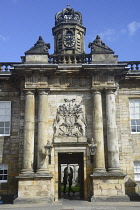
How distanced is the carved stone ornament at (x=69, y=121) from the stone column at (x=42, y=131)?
0.70 m

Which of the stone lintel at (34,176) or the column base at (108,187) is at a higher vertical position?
the stone lintel at (34,176)

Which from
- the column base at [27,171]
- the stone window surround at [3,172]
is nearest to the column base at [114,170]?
the column base at [27,171]

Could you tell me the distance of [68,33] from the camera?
82.9ft

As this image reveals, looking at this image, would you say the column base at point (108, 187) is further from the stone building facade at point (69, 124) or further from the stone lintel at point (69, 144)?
the stone lintel at point (69, 144)

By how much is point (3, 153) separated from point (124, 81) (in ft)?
29.8

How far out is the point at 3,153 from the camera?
1529 cm

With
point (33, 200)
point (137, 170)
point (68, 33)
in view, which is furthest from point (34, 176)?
point (68, 33)

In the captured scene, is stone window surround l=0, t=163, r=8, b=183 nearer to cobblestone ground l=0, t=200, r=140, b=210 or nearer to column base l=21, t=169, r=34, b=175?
column base l=21, t=169, r=34, b=175

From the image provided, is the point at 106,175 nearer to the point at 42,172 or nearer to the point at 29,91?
the point at 42,172

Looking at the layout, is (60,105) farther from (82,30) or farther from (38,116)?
(82,30)

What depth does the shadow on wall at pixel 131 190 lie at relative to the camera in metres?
14.2

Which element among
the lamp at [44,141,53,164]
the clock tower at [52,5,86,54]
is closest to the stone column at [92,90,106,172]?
the lamp at [44,141,53,164]

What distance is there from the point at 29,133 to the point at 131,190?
6.86 metres

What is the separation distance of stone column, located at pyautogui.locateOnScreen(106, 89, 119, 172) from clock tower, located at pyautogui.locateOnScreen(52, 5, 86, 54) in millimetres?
10310
